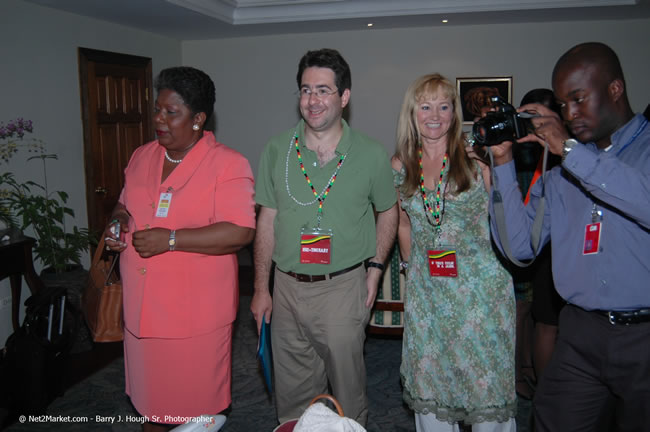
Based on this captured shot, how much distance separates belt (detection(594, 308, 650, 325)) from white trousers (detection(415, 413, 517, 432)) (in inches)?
31.8

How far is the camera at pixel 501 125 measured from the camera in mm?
1664

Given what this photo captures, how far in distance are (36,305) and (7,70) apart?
2527 mm

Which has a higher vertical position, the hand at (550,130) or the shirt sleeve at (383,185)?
the hand at (550,130)

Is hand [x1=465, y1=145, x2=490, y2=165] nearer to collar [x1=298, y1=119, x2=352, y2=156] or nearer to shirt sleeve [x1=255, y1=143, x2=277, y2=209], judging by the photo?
collar [x1=298, y1=119, x2=352, y2=156]

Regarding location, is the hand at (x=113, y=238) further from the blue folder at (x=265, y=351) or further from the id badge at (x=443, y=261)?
the id badge at (x=443, y=261)

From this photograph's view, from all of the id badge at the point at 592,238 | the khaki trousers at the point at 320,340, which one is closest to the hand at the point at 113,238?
the khaki trousers at the point at 320,340

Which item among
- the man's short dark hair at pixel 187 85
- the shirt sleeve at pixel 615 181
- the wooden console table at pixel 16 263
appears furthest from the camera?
the wooden console table at pixel 16 263

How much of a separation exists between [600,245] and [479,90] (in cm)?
556

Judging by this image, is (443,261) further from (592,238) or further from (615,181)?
(615,181)

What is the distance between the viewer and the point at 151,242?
193 centimetres

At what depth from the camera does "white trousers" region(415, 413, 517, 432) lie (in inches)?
84.9

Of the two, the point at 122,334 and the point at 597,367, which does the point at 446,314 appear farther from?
the point at 122,334

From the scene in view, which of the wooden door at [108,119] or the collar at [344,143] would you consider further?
the wooden door at [108,119]

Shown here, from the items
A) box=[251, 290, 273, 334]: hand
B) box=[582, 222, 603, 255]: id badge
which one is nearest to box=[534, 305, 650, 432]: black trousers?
box=[582, 222, 603, 255]: id badge
